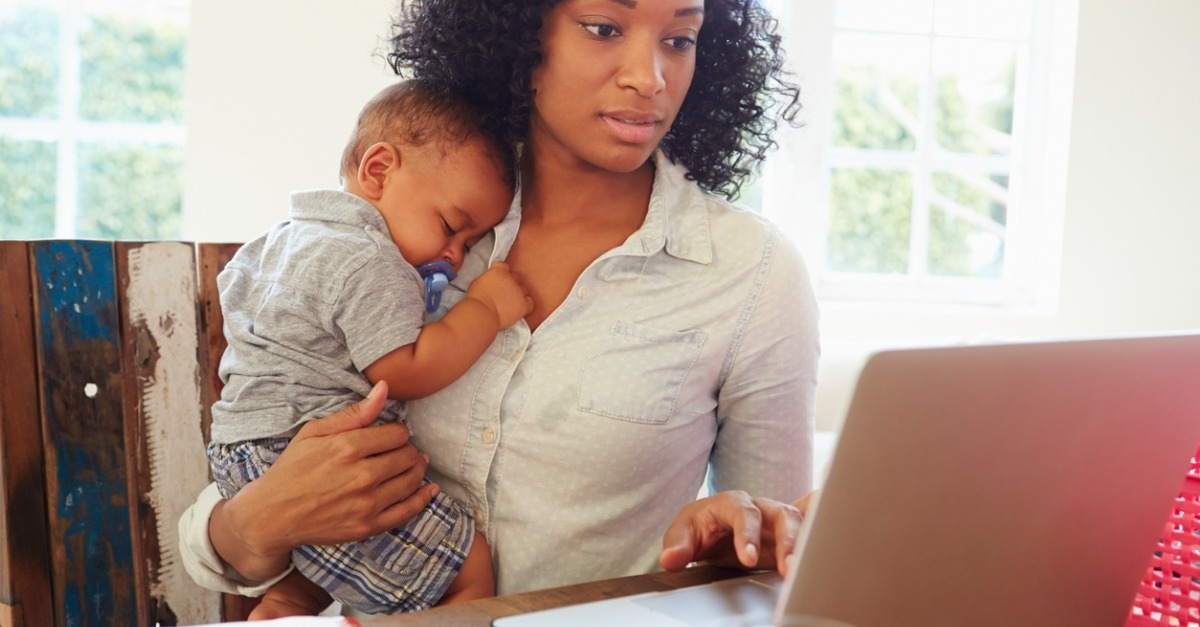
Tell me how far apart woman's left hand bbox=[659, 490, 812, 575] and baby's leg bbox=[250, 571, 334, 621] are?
1.93 ft

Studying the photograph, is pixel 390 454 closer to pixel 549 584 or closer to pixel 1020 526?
pixel 549 584

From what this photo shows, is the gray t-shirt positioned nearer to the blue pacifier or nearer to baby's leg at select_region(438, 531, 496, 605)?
the blue pacifier

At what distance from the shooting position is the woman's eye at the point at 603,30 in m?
1.36

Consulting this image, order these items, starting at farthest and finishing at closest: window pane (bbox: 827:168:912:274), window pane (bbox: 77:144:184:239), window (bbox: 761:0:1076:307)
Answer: window pane (bbox: 77:144:184:239), window pane (bbox: 827:168:912:274), window (bbox: 761:0:1076:307)

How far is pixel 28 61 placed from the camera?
369cm

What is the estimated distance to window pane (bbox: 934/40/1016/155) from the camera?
3.55m

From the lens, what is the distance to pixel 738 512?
1044mm

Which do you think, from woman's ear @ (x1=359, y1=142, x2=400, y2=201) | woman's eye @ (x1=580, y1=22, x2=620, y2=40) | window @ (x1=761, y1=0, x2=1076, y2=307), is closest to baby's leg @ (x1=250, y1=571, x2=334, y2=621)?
woman's ear @ (x1=359, y1=142, x2=400, y2=201)

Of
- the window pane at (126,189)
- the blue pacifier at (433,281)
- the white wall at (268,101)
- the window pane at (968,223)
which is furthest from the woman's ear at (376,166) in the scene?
the window pane at (126,189)

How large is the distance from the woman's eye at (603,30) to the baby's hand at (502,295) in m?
0.34

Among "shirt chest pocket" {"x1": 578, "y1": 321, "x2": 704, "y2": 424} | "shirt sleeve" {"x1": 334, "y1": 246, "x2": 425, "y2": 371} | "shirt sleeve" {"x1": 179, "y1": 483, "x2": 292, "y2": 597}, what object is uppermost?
"shirt sleeve" {"x1": 334, "y1": 246, "x2": 425, "y2": 371}

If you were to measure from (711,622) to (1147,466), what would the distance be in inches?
14.5

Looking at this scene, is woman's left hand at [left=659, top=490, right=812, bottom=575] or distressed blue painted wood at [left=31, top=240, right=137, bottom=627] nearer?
woman's left hand at [left=659, top=490, right=812, bottom=575]

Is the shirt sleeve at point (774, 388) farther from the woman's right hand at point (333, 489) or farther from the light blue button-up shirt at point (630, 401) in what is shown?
the woman's right hand at point (333, 489)
